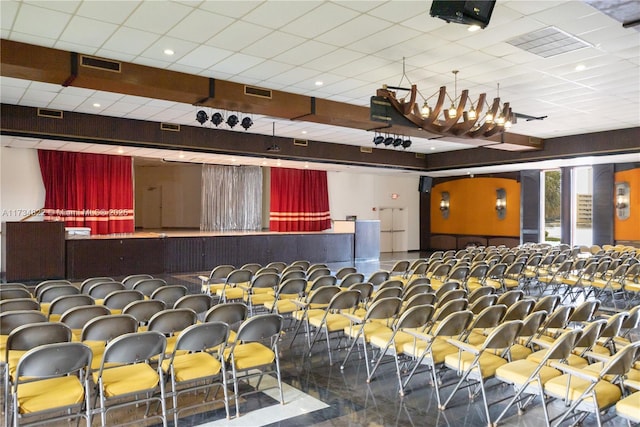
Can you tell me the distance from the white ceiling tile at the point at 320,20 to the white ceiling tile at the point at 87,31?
2.15 m

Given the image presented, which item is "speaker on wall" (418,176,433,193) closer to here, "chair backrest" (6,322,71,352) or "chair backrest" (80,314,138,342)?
"chair backrest" (80,314,138,342)

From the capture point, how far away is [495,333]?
3797mm

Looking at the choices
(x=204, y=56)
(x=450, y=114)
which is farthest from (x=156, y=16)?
(x=450, y=114)

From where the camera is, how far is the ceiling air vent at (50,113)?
32.2 ft

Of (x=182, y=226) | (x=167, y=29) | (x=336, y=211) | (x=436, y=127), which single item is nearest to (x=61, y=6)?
(x=167, y=29)

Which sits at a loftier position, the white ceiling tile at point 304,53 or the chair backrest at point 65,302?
the white ceiling tile at point 304,53

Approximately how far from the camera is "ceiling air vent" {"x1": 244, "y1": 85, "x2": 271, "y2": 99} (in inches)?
322

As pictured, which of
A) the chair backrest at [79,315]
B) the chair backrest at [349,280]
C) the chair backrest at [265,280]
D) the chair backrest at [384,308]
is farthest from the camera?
the chair backrest at [349,280]

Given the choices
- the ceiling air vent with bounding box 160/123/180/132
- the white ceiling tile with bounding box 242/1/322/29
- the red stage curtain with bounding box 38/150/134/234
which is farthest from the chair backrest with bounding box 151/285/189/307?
the red stage curtain with bounding box 38/150/134/234

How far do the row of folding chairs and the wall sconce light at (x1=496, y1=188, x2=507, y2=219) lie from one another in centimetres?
1603

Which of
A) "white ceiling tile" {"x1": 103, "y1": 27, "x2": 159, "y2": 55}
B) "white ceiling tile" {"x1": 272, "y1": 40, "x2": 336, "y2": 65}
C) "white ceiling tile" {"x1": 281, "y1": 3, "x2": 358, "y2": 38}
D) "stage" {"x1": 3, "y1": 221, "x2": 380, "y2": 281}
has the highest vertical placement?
"white ceiling tile" {"x1": 103, "y1": 27, "x2": 159, "y2": 55}

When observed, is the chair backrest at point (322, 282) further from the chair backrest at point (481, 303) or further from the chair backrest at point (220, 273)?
the chair backrest at point (481, 303)

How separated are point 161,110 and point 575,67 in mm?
7711

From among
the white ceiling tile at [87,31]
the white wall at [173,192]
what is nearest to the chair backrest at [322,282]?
the white ceiling tile at [87,31]
